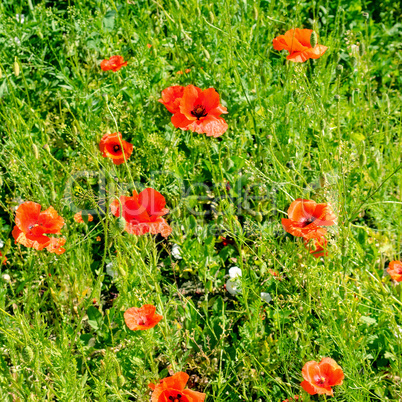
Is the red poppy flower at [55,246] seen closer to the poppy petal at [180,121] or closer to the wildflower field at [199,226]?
the wildflower field at [199,226]

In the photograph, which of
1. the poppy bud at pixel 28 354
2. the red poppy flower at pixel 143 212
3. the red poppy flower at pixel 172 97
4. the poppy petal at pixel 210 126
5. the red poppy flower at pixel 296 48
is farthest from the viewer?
the red poppy flower at pixel 172 97

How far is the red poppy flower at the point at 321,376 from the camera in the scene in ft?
5.15

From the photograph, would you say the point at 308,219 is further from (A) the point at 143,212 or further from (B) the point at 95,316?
(B) the point at 95,316

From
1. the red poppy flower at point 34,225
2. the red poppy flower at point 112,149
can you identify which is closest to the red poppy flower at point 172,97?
the red poppy flower at point 112,149

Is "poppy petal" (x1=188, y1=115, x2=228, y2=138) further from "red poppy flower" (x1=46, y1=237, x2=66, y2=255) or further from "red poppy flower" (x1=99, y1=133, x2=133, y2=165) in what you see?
"red poppy flower" (x1=46, y1=237, x2=66, y2=255)

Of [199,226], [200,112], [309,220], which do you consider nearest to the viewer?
[309,220]

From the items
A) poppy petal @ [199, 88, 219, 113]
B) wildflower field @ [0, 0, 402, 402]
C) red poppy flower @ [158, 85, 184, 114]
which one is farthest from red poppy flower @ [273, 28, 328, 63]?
red poppy flower @ [158, 85, 184, 114]

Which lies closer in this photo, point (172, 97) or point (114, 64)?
point (172, 97)

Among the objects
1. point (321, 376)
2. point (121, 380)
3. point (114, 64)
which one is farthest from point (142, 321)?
point (114, 64)

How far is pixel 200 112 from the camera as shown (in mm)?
2055

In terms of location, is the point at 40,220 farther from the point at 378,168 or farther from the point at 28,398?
the point at 378,168

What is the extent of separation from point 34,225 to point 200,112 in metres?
0.79

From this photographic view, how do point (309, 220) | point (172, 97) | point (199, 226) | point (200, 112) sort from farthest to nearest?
point (199, 226) → point (172, 97) → point (200, 112) → point (309, 220)

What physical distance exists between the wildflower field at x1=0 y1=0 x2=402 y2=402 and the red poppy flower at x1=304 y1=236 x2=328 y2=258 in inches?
0.6
